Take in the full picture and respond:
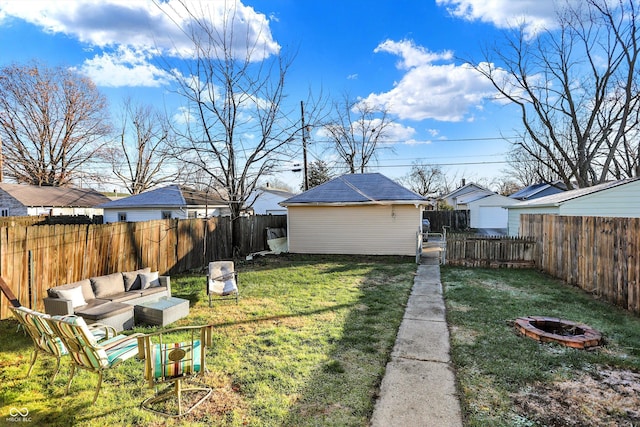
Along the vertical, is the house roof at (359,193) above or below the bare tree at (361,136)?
below

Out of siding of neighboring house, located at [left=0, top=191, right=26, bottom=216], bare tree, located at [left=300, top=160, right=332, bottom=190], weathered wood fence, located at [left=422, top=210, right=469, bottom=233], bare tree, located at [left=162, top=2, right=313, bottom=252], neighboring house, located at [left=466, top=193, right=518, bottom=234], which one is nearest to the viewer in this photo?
bare tree, located at [left=162, top=2, right=313, bottom=252]

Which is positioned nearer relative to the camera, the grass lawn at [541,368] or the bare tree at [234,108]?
the grass lawn at [541,368]

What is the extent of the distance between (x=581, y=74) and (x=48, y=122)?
3992 cm

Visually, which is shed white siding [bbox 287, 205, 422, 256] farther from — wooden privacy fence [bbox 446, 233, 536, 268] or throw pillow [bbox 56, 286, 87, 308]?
throw pillow [bbox 56, 286, 87, 308]

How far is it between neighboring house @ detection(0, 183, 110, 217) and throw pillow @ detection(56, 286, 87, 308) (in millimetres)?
20400

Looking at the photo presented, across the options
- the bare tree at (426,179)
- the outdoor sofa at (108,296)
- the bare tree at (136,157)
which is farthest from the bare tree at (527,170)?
the outdoor sofa at (108,296)

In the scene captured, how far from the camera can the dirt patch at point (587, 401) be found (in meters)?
2.94

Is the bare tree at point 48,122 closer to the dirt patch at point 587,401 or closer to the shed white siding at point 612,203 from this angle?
the dirt patch at point 587,401

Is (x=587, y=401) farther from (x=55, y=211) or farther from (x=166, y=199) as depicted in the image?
(x=55, y=211)

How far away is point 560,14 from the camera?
58.6ft

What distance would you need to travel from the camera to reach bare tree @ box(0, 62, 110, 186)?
86.0 feet

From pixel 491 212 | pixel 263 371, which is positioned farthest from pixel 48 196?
pixel 491 212

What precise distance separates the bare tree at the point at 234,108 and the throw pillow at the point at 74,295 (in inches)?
251

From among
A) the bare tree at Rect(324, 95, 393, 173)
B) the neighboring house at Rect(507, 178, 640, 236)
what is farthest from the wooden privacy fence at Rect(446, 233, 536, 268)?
the bare tree at Rect(324, 95, 393, 173)
